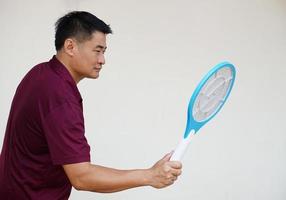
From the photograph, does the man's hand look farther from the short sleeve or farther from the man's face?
the man's face

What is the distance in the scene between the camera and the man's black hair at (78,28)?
137cm

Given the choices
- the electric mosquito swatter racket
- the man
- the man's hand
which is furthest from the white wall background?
the man's hand

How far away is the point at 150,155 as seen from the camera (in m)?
2.44

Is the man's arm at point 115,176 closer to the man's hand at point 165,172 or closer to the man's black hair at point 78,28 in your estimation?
the man's hand at point 165,172

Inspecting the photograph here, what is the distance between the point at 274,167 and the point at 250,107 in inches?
15.8

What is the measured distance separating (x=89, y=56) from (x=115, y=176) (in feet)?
1.27

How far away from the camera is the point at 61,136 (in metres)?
1.20

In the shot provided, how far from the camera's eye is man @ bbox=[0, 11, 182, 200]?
121 cm

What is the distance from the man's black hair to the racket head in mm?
370

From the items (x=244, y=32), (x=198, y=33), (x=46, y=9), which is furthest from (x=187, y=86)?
(x=46, y=9)

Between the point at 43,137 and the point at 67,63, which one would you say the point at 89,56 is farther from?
the point at 43,137

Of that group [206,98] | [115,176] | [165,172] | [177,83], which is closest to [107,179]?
[115,176]

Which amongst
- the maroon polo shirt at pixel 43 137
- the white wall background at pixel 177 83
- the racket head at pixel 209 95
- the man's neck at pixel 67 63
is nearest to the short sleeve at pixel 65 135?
the maroon polo shirt at pixel 43 137

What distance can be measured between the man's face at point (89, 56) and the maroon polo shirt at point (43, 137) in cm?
6
